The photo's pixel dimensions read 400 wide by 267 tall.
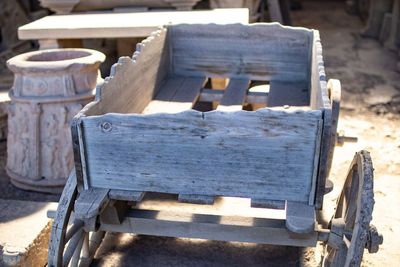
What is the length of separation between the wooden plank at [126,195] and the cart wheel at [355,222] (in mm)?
920

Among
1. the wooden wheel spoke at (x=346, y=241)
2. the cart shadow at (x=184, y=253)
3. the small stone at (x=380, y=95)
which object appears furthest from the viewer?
the small stone at (x=380, y=95)

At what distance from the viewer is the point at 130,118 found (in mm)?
2133

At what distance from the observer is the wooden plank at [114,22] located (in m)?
4.16

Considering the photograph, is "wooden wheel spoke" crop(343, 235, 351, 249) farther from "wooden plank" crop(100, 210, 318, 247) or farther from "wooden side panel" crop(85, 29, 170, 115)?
"wooden side panel" crop(85, 29, 170, 115)

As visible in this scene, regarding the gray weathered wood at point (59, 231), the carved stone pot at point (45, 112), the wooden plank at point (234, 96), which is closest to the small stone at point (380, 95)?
the wooden plank at point (234, 96)

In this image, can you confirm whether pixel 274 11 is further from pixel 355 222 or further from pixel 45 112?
pixel 355 222

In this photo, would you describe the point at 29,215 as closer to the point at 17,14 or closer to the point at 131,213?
the point at 131,213

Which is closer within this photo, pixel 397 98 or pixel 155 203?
pixel 155 203

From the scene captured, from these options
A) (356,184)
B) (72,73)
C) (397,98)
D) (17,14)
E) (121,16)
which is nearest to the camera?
(356,184)

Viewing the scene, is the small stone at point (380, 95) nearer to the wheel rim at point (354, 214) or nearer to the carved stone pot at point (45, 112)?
the wheel rim at point (354, 214)

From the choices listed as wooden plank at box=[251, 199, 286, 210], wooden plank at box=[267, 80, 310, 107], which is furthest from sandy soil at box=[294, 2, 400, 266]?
wooden plank at box=[251, 199, 286, 210]

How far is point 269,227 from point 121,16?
9.85 ft

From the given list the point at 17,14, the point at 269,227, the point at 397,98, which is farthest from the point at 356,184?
the point at 17,14

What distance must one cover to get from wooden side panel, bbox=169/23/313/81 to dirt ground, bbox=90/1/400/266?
1015 millimetres
